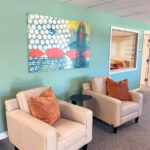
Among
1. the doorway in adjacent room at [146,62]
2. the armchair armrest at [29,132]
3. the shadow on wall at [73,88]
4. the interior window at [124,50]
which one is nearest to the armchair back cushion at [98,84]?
the shadow on wall at [73,88]

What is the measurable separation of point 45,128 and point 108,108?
1.32 metres

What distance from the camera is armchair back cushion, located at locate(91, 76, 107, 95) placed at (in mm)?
3008

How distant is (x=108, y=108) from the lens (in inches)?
102

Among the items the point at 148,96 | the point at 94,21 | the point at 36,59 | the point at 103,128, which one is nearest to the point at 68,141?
the point at 103,128

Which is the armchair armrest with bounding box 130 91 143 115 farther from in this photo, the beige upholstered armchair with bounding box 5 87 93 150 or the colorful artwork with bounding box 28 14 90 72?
the beige upholstered armchair with bounding box 5 87 93 150

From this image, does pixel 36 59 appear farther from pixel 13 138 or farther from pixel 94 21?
pixel 94 21

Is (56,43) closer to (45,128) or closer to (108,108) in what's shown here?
(108,108)

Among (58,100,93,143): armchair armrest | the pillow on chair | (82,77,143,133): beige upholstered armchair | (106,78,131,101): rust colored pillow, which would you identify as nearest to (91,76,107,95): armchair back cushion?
(82,77,143,133): beige upholstered armchair

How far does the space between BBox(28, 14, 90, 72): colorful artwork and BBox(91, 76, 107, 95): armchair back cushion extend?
1.48 ft

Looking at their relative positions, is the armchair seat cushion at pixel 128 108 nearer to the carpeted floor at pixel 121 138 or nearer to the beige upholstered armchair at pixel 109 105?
the beige upholstered armchair at pixel 109 105

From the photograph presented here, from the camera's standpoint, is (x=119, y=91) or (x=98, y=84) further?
(x=98, y=84)

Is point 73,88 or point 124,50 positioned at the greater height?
point 124,50

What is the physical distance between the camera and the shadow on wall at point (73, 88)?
3084 millimetres

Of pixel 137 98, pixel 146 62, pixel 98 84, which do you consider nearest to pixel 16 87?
pixel 98 84
